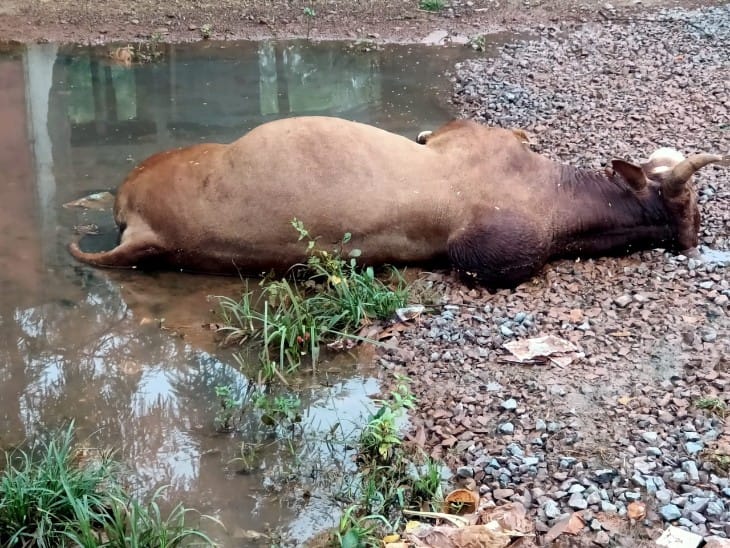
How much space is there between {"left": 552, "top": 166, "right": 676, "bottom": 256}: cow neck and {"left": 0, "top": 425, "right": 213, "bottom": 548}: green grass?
3517mm

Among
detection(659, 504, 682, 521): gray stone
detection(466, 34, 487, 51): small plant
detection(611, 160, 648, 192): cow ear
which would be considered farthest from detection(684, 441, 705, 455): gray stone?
detection(466, 34, 487, 51): small plant

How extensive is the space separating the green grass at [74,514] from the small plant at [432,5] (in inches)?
383

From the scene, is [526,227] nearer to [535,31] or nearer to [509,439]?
[509,439]

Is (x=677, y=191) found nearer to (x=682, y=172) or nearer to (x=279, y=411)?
(x=682, y=172)

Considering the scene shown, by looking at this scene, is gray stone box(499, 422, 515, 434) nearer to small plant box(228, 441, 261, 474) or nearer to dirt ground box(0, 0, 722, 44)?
small plant box(228, 441, 261, 474)

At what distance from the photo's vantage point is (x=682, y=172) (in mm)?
6125

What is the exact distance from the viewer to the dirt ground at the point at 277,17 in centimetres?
1147

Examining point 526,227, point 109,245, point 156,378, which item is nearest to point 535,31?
point 526,227

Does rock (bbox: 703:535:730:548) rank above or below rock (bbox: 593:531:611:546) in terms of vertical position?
above

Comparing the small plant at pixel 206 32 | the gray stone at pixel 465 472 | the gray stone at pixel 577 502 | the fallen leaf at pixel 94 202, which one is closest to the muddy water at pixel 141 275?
the fallen leaf at pixel 94 202

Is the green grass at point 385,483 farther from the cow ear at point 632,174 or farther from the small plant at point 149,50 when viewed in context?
the small plant at point 149,50

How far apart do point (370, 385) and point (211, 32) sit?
7.77 meters

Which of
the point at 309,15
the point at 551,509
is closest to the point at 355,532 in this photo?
the point at 551,509

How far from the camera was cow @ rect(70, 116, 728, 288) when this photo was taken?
5.97 m
